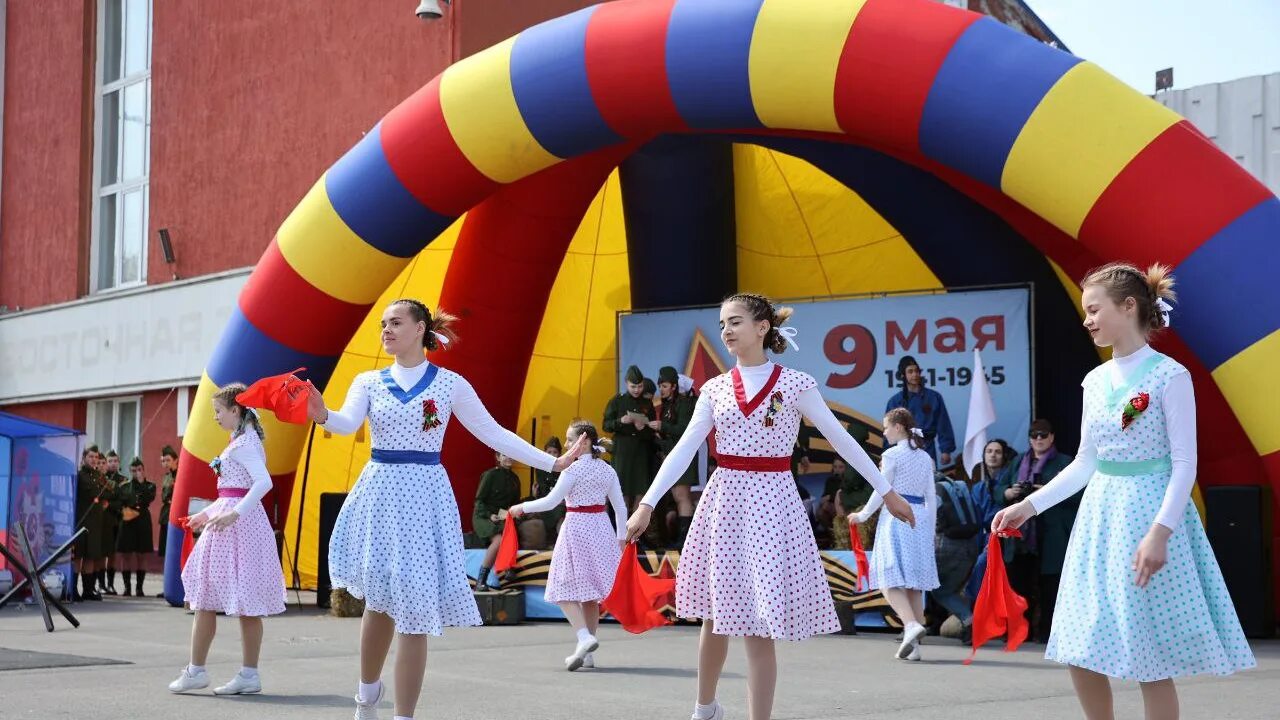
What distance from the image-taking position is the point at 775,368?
5840 millimetres

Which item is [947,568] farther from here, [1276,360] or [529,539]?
[529,539]

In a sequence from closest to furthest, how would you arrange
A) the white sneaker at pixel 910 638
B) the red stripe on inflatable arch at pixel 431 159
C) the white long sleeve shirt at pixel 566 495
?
the white long sleeve shirt at pixel 566 495, the white sneaker at pixel 910 638, the red stripe on inflatable arch at pixel 431 159

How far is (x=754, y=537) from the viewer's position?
18.7 ft

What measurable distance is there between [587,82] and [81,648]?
5470 mm

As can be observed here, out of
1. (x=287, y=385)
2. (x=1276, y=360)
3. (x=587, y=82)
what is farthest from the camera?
(x=587, y=82)

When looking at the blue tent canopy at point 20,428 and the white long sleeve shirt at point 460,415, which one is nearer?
the white long sleeve shirt at point 460,415

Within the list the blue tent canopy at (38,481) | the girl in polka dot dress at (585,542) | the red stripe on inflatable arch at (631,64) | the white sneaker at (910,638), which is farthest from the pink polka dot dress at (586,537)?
the blue tent canopy at (38,481)

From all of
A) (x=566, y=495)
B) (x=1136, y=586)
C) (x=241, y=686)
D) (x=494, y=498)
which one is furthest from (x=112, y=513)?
(x=1136, y=586)

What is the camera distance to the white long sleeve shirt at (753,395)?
5.73 m

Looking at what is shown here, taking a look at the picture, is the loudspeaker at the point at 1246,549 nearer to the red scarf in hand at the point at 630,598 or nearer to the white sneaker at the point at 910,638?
the white sneaker at the point at 910,638

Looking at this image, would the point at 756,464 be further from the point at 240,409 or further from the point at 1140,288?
the point at 240,409

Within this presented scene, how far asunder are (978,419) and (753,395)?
24.5 feet

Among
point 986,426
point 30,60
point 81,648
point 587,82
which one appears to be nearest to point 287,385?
point 81,648

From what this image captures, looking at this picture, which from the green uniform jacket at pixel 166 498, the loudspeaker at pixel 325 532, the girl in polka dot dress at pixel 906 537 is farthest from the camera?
the green uniform jacket at pixel 166 498
